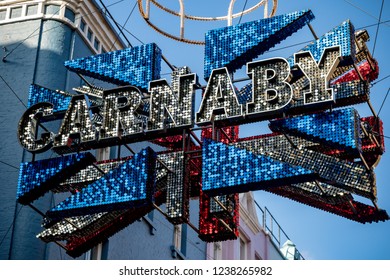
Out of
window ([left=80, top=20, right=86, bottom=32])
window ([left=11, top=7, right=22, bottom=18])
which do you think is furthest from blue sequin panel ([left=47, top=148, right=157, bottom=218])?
window ([left=11, top=7, right=22, bottom=18])

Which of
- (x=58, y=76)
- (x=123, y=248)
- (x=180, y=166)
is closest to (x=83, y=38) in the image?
(x=58, y=76)

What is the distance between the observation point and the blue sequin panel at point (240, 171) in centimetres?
1967

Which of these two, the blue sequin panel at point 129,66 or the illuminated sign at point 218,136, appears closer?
the illuminated sign at point 218,136

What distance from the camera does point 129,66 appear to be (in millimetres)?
22734

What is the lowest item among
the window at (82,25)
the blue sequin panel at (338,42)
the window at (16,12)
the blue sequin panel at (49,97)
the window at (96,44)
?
the blue sequin panel at (49,97)

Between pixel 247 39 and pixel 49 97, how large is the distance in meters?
4.68

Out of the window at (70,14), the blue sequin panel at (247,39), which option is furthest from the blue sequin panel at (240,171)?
the window at (70,14)

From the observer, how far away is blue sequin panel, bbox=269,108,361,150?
65.3ft

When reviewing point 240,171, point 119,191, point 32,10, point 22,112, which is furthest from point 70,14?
point 240,171

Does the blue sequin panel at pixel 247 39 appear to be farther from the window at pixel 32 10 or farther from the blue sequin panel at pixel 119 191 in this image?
the window at pixel 32 10

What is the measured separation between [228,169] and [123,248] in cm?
724

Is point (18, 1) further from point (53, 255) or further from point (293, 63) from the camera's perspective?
point (293, 63)

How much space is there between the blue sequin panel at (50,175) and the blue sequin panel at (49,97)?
151 centimetres

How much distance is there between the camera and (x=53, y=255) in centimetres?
2373
